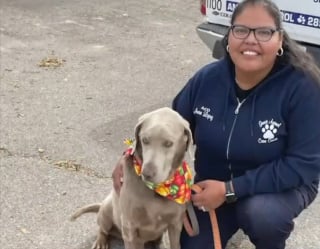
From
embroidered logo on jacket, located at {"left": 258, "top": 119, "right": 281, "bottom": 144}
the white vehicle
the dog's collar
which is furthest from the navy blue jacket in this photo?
the white vehicle

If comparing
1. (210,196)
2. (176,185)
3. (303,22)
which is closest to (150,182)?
(176,185)

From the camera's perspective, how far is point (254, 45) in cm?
303

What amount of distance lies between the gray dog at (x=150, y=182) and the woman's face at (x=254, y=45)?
0.42 meters

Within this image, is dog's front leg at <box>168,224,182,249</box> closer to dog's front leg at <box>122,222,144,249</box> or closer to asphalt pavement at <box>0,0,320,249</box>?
dog's front leg at <box>122,222,144,249</box>

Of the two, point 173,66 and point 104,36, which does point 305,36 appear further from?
point 104,36

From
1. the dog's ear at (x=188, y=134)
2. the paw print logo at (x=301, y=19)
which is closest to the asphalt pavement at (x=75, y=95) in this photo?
the dog's ear at (x=188, y=134)

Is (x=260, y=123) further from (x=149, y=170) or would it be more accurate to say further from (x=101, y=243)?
(x=101, y=243)

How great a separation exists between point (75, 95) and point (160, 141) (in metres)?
3.48

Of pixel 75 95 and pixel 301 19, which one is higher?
pixel 301 19

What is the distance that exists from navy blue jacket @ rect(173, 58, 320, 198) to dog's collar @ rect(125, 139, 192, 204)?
0.76 ft

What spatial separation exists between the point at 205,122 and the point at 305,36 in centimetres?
194

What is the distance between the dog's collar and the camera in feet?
9.93

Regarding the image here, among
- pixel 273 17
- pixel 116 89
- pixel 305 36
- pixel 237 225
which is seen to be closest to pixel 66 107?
pixel 116 89

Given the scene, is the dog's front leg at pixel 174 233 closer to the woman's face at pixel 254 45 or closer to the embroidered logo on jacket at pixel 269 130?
the embroidered logo on jacket at pixel 269 130
